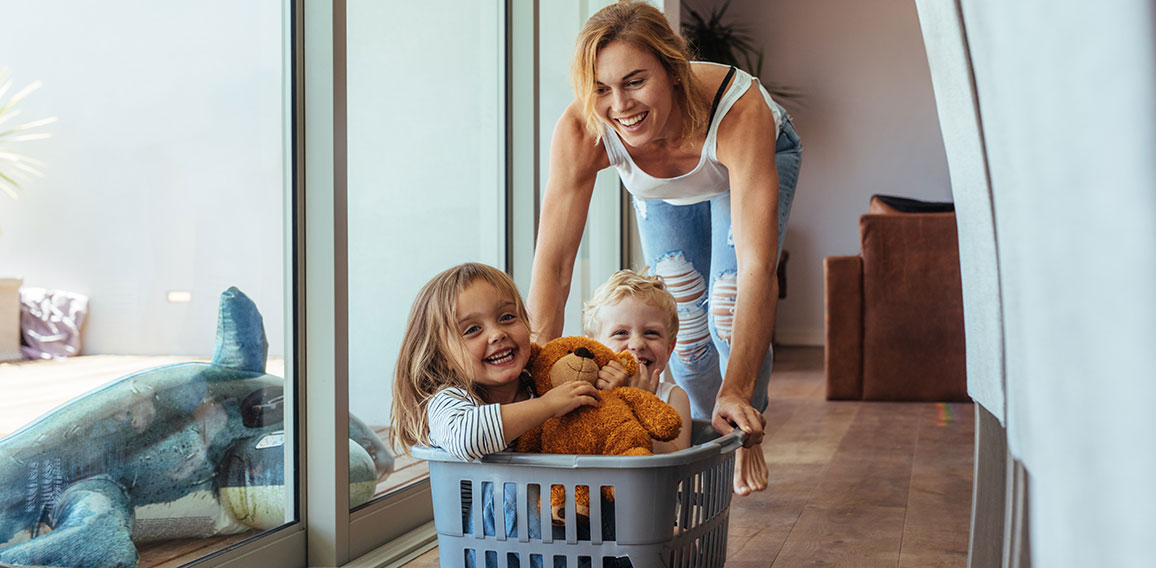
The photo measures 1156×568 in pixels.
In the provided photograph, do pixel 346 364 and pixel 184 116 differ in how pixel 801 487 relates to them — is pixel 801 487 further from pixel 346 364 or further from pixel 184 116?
pixel 184 116

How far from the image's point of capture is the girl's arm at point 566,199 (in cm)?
165

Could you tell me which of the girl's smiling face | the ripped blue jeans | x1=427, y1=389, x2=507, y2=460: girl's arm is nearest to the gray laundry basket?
x1=427, y1=389, x2=507, y2=460: girl's arm

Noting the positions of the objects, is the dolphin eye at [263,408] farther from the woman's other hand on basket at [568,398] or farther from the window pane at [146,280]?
the woman's other hand on basket at [568,398]

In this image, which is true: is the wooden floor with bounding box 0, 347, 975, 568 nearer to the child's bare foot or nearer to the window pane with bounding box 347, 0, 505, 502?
the child's bare foot

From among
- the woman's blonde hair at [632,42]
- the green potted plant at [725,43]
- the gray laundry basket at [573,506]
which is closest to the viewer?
the gray laundry basket at [573,506]

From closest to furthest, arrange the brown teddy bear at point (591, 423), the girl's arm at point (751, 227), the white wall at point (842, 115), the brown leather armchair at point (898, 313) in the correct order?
the brown teddy bear at point (591, 423), the girl's arm at point (751, 227), the brown leather armchair at point (898, 313), the white wall at point (842, 115)

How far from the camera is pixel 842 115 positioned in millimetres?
6668

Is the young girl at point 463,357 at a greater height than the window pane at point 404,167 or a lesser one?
lesser

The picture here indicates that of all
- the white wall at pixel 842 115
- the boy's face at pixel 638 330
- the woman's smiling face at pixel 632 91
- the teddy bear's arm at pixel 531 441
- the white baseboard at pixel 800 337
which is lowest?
the white baseboard at pixel 800 337

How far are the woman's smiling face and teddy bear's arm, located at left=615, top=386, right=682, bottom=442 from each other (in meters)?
0.55

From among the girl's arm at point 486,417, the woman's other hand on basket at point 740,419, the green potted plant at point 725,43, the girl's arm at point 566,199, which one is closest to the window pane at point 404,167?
the girl's arm at point 566,199

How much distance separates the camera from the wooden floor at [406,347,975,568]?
168 cm

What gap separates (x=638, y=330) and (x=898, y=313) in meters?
2.57

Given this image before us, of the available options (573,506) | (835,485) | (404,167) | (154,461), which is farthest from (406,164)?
(835,485)
